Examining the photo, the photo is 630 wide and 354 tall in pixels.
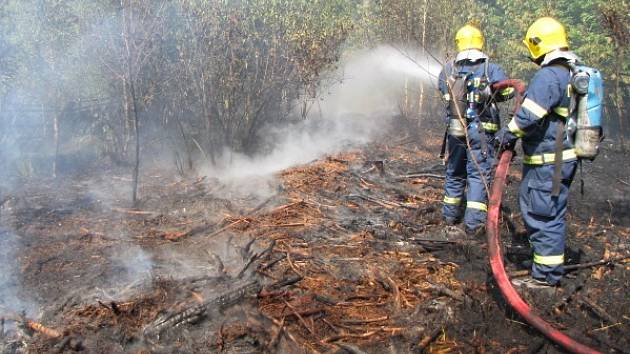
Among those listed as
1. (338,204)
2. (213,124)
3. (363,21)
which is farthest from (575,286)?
(363,21)

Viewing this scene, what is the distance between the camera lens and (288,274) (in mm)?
4426

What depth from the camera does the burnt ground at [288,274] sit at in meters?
3.46

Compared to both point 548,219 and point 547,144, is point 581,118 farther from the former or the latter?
point 548,219

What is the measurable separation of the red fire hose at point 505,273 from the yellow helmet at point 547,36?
49 centimetres

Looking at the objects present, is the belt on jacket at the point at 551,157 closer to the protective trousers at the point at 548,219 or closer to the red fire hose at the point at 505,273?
the protective trousers at the point at 548,219

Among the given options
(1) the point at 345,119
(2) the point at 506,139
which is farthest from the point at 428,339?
(1) the point at 345,119

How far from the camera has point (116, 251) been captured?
500 cm

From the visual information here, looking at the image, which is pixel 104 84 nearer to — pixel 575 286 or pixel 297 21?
pixel 297 21

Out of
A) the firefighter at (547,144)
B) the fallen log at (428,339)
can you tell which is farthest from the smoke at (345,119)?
the fallen log at (428,339)

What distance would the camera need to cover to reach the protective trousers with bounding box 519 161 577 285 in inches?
155

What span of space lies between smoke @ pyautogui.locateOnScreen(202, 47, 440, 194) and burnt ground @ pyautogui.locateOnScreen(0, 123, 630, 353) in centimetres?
158

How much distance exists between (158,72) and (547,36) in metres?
6.45

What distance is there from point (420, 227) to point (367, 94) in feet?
36.7

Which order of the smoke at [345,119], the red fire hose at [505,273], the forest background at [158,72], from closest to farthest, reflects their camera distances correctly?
1. the red fire hose at [505,273]
2. the forest background at [158,72]
3. the smoke at [345,119]
